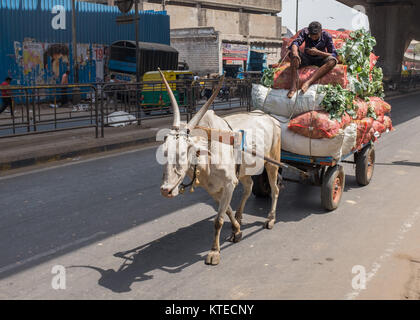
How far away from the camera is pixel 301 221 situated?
6.96m

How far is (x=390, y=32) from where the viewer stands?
4125 cm

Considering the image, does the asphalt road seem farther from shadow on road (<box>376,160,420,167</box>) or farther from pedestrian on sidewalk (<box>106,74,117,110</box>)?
pedestrian on sidewalk (<box>106,74,117,110</box>)

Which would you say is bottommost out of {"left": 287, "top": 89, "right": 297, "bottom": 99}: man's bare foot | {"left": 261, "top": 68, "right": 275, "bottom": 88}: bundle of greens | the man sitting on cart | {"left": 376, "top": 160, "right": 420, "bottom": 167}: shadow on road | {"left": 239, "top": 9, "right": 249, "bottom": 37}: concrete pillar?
{"left": 376, "top": 160, "right": 420, "bottom": 167}: shadow on road

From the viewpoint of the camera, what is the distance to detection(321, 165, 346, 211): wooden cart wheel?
715 cm

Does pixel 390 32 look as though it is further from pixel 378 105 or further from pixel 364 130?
pixel 364 130

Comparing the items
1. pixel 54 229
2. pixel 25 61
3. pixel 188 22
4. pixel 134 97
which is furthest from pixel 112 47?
pixel 188 22

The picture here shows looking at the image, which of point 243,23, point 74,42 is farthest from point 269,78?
point 243,23

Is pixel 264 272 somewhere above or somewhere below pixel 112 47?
below

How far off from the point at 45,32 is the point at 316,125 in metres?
23.3

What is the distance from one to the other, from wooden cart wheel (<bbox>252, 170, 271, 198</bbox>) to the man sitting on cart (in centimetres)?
146

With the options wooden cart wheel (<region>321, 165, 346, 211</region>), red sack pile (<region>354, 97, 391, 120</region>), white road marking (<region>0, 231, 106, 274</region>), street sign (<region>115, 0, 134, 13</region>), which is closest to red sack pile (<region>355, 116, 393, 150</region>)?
red sack pile (<region>354, 97, 391, 120</region>)

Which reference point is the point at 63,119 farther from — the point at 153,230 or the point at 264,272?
the point at 264,272

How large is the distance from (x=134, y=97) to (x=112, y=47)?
13916mm

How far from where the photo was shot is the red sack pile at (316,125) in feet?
22.6
